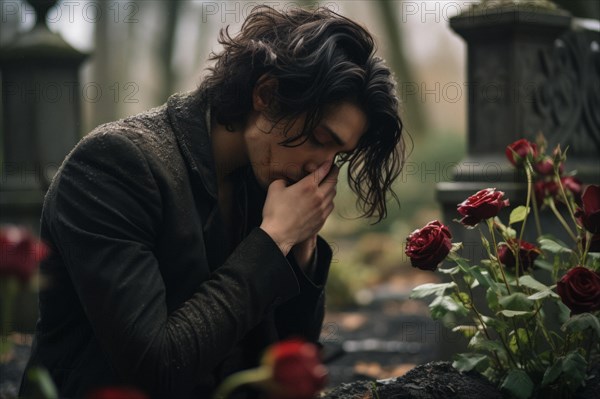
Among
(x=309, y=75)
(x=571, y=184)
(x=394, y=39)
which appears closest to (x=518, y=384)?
(x=571, y=184)

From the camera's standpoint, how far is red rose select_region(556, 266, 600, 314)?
6.45 feet

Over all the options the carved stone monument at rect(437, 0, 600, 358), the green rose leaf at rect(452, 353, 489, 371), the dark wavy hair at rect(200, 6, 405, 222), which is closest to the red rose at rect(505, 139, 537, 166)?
the dark wavy hair at rect(200, 6, 405, 222)

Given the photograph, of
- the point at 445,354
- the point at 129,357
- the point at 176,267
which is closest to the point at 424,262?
the point at 176,267

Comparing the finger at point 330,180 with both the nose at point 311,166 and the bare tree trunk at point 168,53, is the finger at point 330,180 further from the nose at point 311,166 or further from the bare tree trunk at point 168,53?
the bare tree trunk at point 168,53

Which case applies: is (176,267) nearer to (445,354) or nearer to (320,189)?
(320,189)

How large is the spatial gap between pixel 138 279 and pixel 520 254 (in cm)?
119

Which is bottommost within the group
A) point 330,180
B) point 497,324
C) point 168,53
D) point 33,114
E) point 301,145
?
point 168,53

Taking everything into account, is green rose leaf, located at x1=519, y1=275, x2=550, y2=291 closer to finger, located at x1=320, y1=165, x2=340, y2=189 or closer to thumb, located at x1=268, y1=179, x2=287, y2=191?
finger, located at x1=320, y1=165, x2=340, y2=189

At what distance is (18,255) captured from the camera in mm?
1017

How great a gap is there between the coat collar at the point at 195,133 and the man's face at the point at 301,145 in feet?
0.42

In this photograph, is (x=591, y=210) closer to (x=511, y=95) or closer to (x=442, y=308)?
(x=442, y=308)

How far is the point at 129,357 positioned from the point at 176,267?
299 mm

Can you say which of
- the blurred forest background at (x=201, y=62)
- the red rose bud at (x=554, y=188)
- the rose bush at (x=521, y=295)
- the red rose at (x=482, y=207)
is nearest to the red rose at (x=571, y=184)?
the red rose bud at (x=554, y=188)

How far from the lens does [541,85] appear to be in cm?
396
